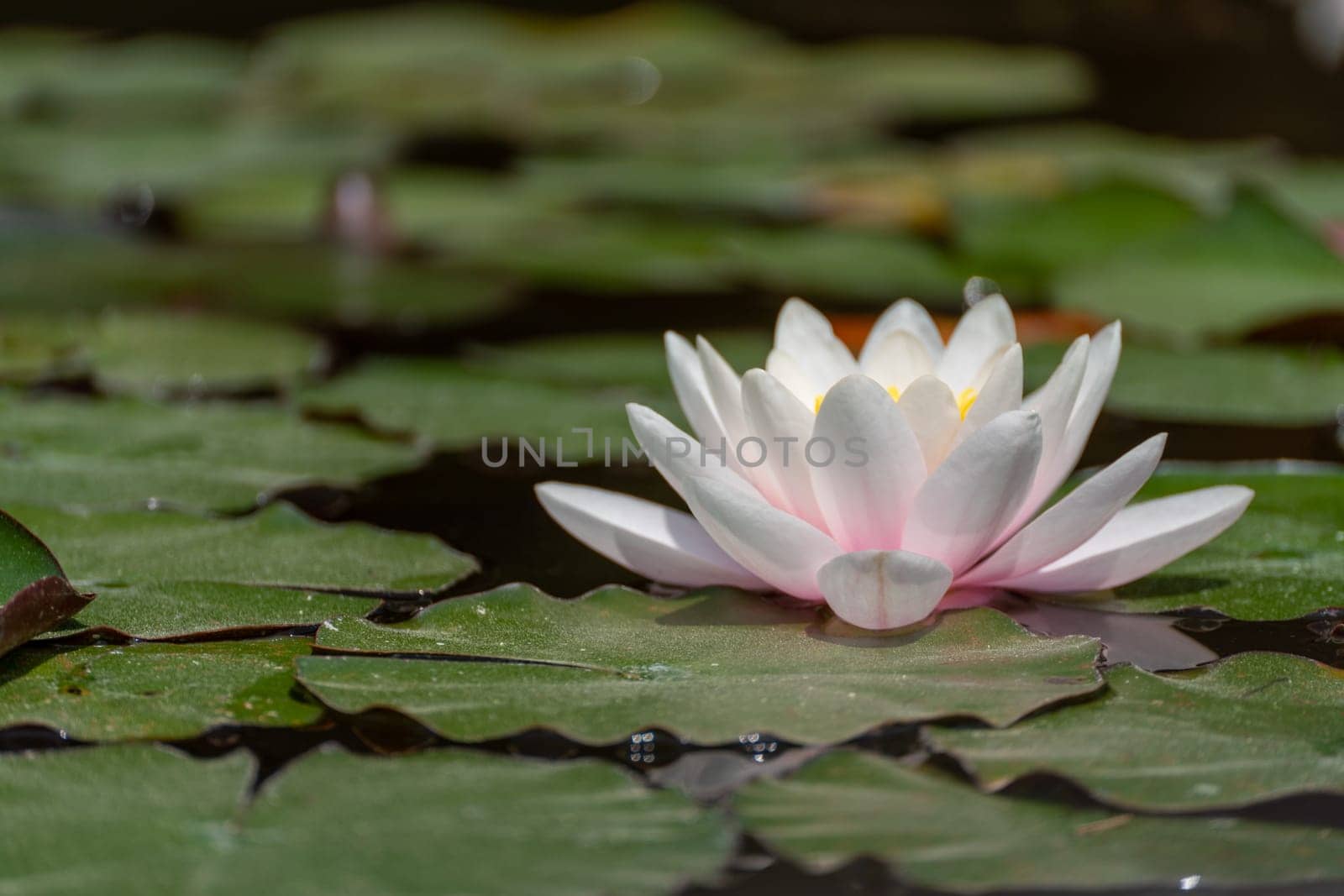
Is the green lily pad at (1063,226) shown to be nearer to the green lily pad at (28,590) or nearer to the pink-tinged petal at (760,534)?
the pink-tinged petal at (760,534)

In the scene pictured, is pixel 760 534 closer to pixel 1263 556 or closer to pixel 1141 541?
pixel 1141 541

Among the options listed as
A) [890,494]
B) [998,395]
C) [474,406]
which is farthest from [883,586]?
[474,406]

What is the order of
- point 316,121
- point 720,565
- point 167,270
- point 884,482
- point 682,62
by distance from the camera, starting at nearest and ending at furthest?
point 884,482, point 720,565, point 167,270, point 316,121, point 682,62

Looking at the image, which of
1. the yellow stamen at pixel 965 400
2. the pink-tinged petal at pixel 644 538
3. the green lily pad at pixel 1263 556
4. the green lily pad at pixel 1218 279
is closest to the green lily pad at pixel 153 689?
the pink-tinged petal at pixel 644 538

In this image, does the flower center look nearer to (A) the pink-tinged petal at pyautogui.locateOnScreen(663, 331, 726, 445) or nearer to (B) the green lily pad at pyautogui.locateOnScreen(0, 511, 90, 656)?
(A) the pink-tinged petal at pyautogui.locateOnScreen(663, 331, 726, 445)

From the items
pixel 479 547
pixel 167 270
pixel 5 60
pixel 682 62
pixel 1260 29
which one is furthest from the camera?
pixel 1260 29

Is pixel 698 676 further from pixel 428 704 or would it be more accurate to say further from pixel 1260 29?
pixel 1260 29

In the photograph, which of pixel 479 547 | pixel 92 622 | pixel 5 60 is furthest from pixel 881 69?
pixel 92 622
